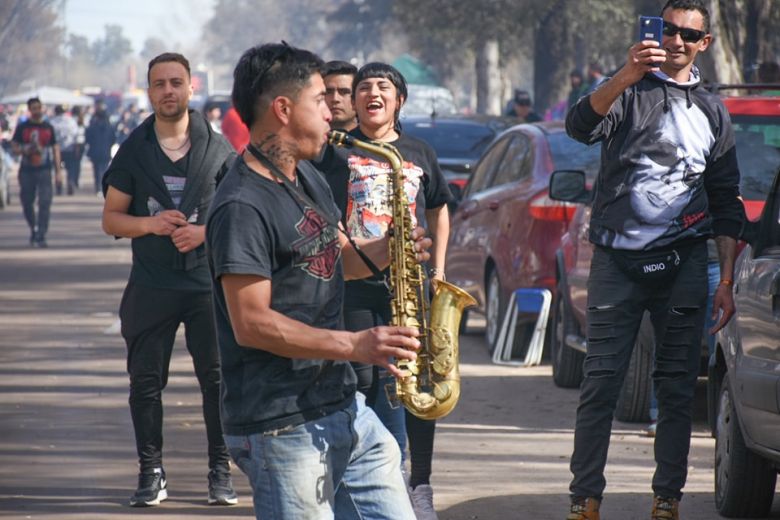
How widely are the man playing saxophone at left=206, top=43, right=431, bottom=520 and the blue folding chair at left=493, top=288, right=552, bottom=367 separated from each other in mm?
6816

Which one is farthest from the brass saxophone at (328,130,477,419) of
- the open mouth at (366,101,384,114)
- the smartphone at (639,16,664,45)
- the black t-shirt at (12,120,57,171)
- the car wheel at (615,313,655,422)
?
the black t-shirt at (12,120,57,171)

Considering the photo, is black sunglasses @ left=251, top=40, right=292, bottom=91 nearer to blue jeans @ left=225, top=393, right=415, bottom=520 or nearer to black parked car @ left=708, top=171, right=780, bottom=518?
blue jeans @ left=225, top=393, right=415, bottom=520

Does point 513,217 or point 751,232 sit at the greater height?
point 751,232

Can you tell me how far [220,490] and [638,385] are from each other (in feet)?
8.85

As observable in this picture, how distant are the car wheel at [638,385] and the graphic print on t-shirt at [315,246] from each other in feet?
14.8

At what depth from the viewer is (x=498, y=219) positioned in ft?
37.8

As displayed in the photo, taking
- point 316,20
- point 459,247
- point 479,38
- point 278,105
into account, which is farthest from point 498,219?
point 316,20

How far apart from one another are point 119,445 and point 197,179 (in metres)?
2.15

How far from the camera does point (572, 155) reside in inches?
432

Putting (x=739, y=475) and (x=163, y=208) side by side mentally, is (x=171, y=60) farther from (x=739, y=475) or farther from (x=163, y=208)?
(x=739, y=475)

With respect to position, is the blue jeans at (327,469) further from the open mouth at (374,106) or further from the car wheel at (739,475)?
the car wheel at (739,475)

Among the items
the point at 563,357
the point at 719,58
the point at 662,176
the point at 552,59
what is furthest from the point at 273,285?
the point at 552,59

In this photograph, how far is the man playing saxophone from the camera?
3.84 meters

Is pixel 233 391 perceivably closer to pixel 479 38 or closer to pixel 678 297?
pixel 678 297
